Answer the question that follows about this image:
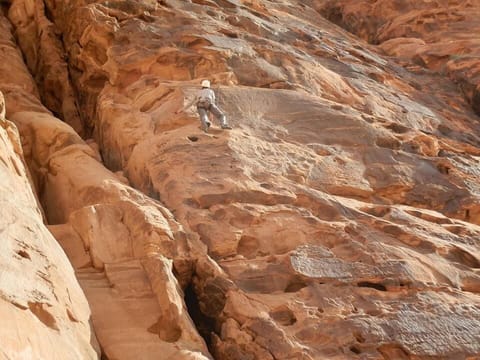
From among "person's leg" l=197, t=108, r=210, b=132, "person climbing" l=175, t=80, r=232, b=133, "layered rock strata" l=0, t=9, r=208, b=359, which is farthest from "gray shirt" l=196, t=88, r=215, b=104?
"layered rock strata" l=0, t=9, r=208, b=359

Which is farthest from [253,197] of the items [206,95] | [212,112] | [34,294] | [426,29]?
[426,29]

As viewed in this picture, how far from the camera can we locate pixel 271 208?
30.8ft

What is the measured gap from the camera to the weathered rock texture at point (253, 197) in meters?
7.51

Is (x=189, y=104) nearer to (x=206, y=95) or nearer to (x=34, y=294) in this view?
(x=206, y=95)

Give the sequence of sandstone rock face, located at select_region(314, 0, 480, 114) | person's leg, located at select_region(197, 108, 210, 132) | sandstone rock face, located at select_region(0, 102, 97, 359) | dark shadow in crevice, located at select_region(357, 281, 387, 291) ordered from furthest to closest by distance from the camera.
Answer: sandstone rock face, located at select_region(314, 0, 480, 114)
person's leg, located at select_region(197, 108, 210, 132)
dark shadow in crevice, located at select_region(357, 281, 387, 291)
sandstone rock face, located at select_region(0, 102, 97, 359)

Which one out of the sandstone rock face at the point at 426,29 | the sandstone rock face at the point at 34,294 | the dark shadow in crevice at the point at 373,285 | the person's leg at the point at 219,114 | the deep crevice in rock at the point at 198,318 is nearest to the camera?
the sandstone rock face at the point at 34,294

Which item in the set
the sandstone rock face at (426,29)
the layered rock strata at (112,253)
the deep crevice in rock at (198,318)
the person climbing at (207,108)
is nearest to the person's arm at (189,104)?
the person climbing at (207,108)

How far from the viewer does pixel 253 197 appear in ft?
31.3

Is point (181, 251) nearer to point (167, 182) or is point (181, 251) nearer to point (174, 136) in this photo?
point (167, 182)

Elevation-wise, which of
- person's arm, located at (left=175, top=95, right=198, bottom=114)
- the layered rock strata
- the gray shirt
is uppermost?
the gray shirt

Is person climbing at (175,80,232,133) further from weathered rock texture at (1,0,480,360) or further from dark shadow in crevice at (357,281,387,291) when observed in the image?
dark shadow in crevice at (357,281,387,291)

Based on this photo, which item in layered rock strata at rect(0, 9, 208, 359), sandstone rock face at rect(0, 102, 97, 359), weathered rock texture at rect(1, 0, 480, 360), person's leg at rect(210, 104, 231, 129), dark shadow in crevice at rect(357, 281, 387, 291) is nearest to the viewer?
sandstone rock face at rect(0, 102, 97, 359)

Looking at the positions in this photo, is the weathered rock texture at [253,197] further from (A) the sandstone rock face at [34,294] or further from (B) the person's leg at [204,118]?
(A) the sandstone rock face at [34,294]

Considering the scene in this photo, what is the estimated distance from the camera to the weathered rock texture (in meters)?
7.51
